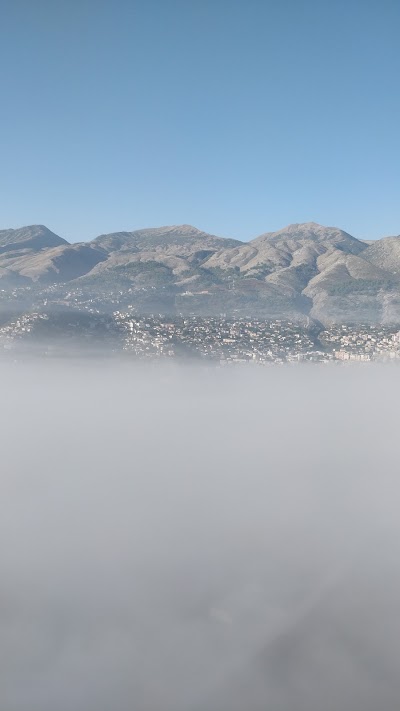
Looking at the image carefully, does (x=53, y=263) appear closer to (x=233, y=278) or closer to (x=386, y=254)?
(x=233, y=278)

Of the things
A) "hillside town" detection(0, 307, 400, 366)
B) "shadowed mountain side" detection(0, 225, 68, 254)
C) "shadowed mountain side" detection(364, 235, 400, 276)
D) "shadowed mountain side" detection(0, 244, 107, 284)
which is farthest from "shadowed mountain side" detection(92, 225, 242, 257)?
"hillside town" detection(0, 307, 400, 366)

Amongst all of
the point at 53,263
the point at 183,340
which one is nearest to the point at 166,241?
the point at 53,263

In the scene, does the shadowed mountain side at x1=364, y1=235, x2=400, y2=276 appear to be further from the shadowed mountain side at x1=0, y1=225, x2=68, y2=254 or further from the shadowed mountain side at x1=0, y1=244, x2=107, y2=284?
the shadowed mountain side at x1=0, y1=225, x2=68, y2=254

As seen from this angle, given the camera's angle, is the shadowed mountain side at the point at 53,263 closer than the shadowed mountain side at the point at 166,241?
Yes

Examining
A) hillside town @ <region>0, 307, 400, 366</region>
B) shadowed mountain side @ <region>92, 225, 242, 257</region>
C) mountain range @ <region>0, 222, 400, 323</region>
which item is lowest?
hillside town @ <region>0, 307, 400, 366</region>

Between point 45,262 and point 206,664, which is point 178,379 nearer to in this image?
point 206,664

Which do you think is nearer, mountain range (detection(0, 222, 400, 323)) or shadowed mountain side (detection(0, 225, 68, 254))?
mountain range (detection(0, 222, 400, 323))

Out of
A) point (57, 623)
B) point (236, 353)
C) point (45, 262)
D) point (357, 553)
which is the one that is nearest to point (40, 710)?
point (57, 623)

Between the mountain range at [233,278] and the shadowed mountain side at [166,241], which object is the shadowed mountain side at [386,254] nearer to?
the mountain range at [233,278]

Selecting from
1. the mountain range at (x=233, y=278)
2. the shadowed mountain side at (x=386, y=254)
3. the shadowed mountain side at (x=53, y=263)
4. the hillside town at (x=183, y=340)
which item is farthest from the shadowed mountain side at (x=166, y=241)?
the hillside town at (x=183, y=340)
